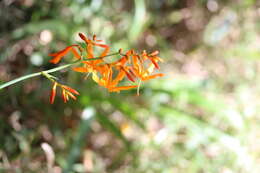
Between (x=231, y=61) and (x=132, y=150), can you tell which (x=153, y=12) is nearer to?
(x=231, y=61)

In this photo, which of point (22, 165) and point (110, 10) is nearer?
point (22, 165)

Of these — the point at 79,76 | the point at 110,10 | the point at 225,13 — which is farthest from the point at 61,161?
the point at 225,13

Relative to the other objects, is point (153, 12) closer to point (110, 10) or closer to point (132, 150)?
point (110, 10)

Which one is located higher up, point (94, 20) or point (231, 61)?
point (94, 20)

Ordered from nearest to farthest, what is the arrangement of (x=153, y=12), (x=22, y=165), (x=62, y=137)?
(x=22, y=165), (x=62, y=137), (x=153, y=12)

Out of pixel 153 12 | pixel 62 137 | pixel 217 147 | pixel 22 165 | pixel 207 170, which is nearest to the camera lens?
pixel 22 165

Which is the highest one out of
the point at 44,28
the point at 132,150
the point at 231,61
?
the point at 44,28
